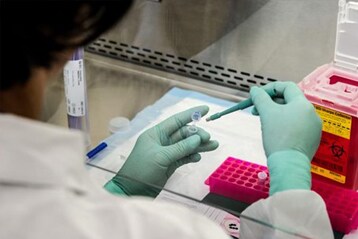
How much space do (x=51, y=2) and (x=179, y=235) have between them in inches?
11.3

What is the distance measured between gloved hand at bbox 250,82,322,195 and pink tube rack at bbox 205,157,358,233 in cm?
12

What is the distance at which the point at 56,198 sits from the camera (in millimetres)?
635

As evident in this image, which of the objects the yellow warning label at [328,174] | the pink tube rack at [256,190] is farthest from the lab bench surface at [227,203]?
the yellow warning label at [328,174]

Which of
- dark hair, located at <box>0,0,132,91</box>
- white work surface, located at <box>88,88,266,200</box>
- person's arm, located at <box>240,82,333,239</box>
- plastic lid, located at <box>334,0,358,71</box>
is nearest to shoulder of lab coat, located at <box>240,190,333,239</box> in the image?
person's arm, located at <box>240,82,333,239</box>

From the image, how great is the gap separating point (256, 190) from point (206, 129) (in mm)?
272

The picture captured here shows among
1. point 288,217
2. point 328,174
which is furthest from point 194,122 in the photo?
point 288,217

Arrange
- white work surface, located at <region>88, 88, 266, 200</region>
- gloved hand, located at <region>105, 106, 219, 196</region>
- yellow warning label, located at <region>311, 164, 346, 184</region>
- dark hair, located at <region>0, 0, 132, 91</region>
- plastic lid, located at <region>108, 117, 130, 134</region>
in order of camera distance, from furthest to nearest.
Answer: plastic lid, located at <region>108, 117, 130, 134</region>, white work surface, located at <region>88, 88, 266, 200</region>, yellow warning label, located at <region>311, 164, 346, 184</region>, gloved hand, located at <region>105, 106, 219, 196</region>, dark hair, located at <region>0, 0, 132, 91</region>

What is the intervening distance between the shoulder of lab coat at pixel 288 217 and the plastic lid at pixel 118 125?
22.3 inches

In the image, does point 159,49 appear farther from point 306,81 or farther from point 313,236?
point 313,236

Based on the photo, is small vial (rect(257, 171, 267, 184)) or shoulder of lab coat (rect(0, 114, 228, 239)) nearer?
shoulder of lab coat (rect(0, 114, 228, 239))

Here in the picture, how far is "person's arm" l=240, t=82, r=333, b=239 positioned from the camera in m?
1.03

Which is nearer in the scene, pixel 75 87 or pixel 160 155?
pixel 160 155

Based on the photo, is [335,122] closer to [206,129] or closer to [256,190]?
[256,190]

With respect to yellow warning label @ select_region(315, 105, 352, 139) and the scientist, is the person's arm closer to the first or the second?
yellow warning label @ select_region(315, 105, 352, 139)
